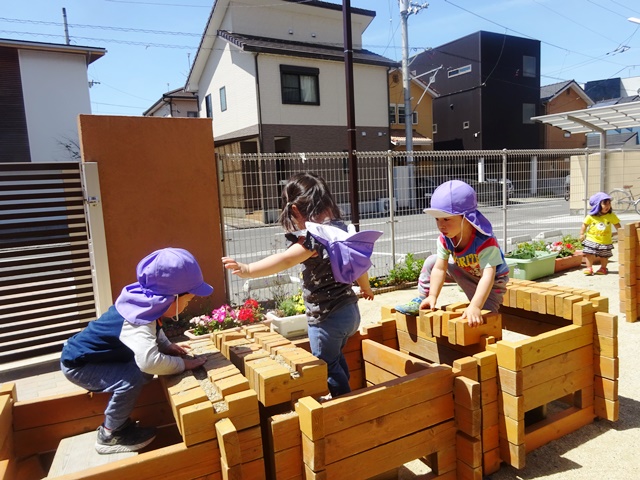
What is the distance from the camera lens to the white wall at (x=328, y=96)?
2077 cm

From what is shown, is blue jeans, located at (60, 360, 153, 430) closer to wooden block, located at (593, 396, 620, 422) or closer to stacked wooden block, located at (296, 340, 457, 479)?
stacked wooden block, located at (296, 340, 457, 479)

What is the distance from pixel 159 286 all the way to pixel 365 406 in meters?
1.17

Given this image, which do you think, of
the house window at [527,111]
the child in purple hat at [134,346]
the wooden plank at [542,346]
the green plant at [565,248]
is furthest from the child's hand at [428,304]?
the house window at [527,111]

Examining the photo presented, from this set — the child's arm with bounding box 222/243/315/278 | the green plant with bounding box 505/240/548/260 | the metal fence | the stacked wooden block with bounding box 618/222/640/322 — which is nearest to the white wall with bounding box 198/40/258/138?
the metal fence

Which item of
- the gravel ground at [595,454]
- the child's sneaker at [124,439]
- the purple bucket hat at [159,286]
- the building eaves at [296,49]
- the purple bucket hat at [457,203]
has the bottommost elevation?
the gravel ground at [595,454]

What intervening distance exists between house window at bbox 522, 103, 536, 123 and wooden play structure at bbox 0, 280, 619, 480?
34523mm

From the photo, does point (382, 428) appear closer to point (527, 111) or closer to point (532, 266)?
point (532, 266)

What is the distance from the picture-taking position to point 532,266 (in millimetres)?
7484

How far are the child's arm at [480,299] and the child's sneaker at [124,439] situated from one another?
6.31 ft

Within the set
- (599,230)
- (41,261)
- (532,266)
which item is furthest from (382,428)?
(599,230)

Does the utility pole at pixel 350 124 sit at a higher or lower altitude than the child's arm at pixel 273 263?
higher

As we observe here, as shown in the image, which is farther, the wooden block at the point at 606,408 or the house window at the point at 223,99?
the house window at the point at 223,99

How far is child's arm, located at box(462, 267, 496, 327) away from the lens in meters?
2.62

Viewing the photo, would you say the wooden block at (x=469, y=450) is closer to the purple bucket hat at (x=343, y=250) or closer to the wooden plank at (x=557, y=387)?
the wooden plank at (x=557, y=387)
